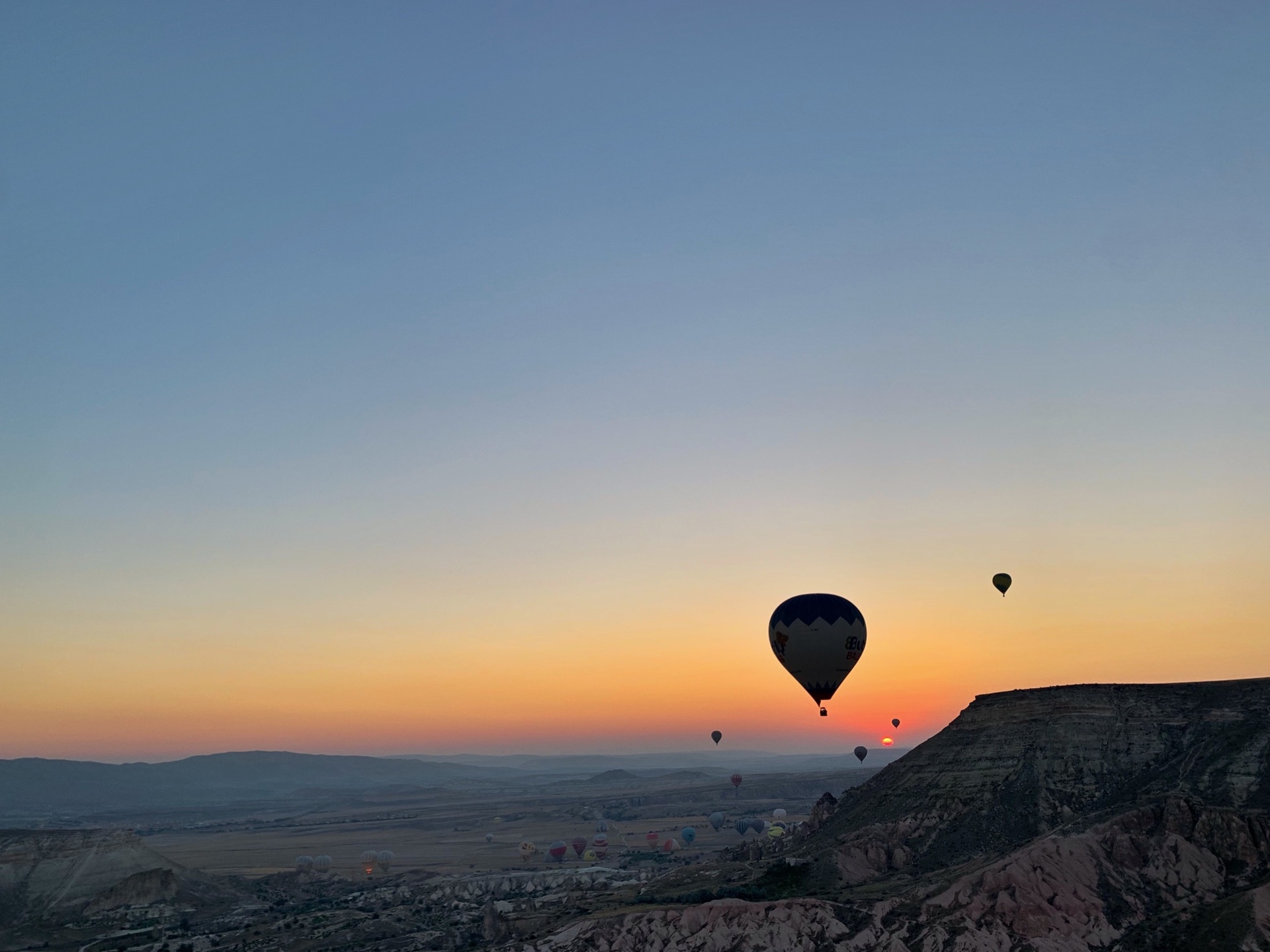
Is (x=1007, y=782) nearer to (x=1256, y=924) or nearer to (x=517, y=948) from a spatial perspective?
(x=1256, y=924)

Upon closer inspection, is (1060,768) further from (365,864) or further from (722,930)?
(365,864)

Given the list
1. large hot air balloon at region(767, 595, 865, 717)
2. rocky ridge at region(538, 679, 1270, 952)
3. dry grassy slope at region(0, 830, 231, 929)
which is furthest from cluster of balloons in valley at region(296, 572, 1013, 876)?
dry grassy slope at region(0, 830, 231, 929)

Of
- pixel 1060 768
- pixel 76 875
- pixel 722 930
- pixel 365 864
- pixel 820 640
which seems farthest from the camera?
pixel 365 864

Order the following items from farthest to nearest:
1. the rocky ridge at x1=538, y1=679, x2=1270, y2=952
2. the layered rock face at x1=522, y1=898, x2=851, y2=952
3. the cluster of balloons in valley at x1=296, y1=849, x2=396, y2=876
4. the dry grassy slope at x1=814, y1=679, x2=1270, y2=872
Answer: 1. the cluster of balloons in valley at x1=296, y1=849, x2=396, y2=876
2. the dry grassy slope at x1=814, y1=679, x2=1270, y2=872
3. the layered rock face at x1=522, y1=898, x2=851, y2=952
4. the rocky ridge at x1=538, y1=679, x2=1270, y2=952

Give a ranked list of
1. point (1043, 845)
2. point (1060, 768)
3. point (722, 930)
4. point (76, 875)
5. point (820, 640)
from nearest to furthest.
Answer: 1. point (722, 930)
2. point (1043, 845)
3. point (820, 640)
4. point (1060, 768)
5. point (76, 875)

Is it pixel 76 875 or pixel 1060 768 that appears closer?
pixel 1060 768

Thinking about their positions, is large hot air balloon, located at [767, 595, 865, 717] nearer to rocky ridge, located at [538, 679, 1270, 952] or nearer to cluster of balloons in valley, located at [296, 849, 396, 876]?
rocky ridge, located at [538, 679, 1270, 952]

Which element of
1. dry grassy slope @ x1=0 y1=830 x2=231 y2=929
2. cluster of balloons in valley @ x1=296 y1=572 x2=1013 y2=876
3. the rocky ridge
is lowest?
dry grassy slope @ x1=0 y1=830 x2=231 y2=929

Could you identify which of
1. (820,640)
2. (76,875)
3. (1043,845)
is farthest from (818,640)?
(76,875)
